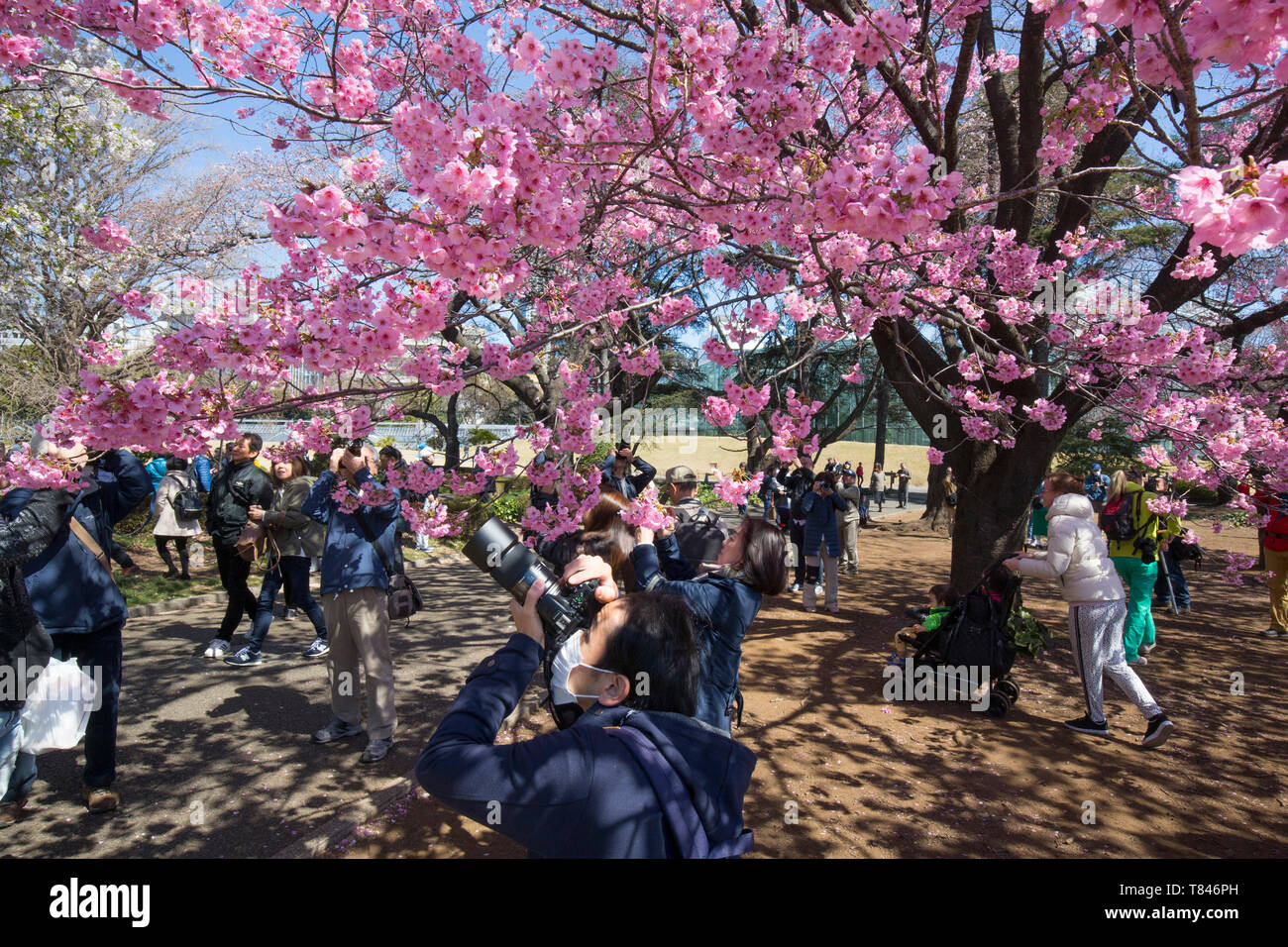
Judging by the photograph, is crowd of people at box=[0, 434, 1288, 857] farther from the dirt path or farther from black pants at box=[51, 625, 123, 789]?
the dirt path

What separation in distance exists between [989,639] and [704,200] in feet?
12.1

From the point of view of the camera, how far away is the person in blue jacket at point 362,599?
3.85 meters

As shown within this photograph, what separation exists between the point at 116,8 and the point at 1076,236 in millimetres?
6316

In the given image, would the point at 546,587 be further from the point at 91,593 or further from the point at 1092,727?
the point at 1092,727

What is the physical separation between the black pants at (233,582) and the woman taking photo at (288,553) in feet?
0.45

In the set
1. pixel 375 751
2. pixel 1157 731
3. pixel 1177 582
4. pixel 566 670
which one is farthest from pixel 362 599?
pixel 1177 582

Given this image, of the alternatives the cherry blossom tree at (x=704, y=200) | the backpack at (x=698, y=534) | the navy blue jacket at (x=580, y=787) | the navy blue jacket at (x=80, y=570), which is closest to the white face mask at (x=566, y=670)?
the navy blue jacket at (x=580, y=787)

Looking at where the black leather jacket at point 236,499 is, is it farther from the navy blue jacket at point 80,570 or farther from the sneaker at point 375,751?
the sneaker at point 375,751

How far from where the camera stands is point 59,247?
1016 centimetres

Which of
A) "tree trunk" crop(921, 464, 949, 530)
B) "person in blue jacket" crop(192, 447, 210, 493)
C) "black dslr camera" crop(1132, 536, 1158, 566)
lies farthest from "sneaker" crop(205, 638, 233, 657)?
"tree trunk" crop(921, 464, 949, 530)

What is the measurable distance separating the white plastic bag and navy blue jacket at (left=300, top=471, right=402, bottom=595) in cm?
112

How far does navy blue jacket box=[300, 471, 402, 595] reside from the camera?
384cm

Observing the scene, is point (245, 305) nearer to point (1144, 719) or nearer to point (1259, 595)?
point (1144, 719)
